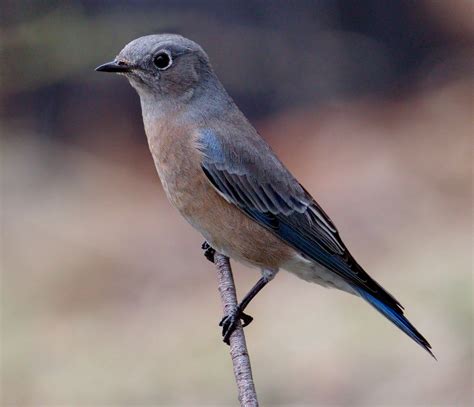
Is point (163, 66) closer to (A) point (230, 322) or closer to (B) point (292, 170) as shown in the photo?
(A) point (230, 322)

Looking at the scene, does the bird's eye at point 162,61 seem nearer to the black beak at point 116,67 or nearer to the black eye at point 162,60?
the black eye at point 162,60

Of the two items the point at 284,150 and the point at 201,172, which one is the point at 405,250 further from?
the point at 201,172

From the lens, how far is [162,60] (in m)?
5.27

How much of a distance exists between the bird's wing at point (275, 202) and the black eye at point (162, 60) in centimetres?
38

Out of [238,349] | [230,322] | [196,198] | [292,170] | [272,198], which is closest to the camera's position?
[238,349]

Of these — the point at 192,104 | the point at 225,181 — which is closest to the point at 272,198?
the point at 225,181

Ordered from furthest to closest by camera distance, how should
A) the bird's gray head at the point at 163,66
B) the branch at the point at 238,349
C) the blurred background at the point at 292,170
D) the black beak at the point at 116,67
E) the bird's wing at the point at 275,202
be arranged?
the blurred background at the point at 292,170
the bird's wing at the point at 275,202
the bird's gray head at the point at 163,66
the black beak at the point at 116,67
the branch at the point at 238,349

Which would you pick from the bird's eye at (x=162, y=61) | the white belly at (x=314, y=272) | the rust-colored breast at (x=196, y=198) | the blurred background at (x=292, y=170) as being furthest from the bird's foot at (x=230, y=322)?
the blurred background at (x=292, y=170)

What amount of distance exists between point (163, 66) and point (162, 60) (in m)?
0.03

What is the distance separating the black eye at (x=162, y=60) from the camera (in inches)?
206

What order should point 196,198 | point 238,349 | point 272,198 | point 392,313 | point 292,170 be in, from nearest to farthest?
point 238,349 < point 196,198 < point 392,313 < point 272,198 < point 292,170

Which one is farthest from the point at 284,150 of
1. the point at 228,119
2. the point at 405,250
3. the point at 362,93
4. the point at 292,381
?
the point at 228,119

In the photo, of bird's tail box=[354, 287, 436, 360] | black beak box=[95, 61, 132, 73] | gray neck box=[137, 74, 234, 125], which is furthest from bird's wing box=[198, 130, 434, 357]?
black beak box=[95, 61, 132, 73]

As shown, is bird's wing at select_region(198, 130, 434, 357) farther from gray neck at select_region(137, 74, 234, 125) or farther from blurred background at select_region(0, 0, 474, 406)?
blurred background at select_region(0, 0, 474, 406)
